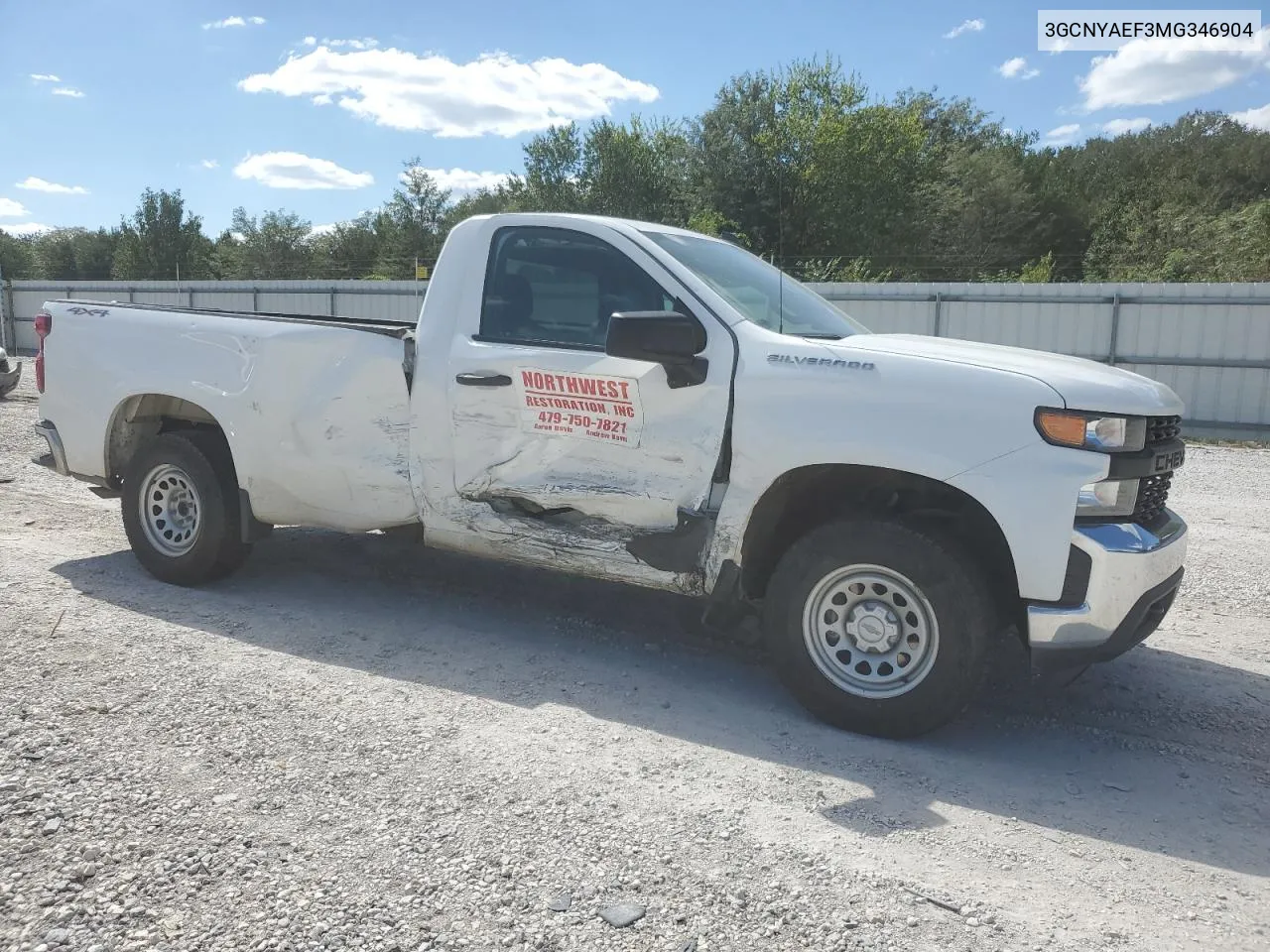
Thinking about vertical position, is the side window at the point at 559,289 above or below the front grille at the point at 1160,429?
above

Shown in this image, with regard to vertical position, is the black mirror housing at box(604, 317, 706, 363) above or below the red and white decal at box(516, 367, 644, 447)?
above

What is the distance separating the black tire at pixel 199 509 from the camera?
17.9 feet

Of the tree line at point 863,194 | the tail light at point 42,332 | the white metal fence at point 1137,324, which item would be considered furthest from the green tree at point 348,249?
the tail light at point 42,332

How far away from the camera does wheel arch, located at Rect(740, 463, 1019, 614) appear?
384 centimetres

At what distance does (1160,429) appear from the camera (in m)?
3.76

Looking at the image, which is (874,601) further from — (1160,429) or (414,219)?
(414,219)

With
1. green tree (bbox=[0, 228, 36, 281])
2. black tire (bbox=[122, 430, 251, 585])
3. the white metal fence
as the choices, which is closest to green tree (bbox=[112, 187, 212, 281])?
green tree (bbox=[0, 228, 36, 281])

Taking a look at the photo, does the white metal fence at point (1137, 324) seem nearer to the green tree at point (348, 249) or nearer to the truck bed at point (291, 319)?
the truck bed at point (291, 319)

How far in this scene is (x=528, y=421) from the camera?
451 centimetres

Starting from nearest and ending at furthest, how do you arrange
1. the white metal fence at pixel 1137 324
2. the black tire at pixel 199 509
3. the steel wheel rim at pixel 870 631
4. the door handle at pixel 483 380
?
the steel wheel rim at pixel 870 631, the door handle at pixel 483 380, the black tire at pixel 199 509, the white metal fence at pixel 1137 324

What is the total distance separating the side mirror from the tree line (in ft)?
94.4

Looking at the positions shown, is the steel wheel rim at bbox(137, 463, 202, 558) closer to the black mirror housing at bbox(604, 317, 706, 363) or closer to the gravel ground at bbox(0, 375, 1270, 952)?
the gravel ground at bbox(0, 375, 1270, 952)

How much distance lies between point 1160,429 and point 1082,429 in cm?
48

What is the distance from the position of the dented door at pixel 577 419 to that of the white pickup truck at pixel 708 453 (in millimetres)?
11
